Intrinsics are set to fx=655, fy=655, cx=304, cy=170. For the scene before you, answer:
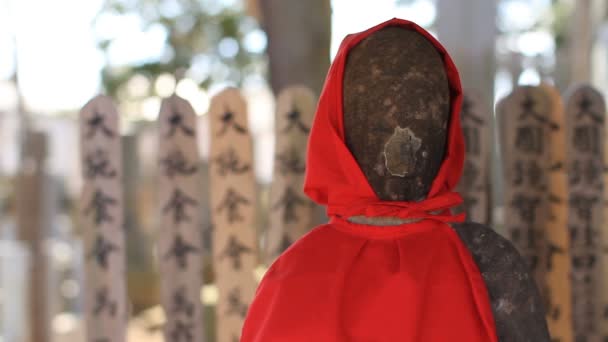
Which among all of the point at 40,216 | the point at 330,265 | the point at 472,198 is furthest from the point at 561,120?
the point at 40,216

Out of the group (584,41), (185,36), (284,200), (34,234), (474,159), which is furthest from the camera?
(185,36)

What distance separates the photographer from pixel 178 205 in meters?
2.59

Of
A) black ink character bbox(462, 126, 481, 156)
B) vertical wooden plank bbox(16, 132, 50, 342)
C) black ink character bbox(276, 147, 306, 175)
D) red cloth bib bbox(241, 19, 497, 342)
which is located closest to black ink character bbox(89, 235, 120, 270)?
black ink character bbox(276, 147, 306, 175)

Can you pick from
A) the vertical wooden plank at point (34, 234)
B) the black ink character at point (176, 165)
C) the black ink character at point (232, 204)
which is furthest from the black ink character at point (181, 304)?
the vertical wooden plank at point (34, 234)

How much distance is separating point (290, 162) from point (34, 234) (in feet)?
7.80

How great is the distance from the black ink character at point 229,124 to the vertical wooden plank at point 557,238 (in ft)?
3.83

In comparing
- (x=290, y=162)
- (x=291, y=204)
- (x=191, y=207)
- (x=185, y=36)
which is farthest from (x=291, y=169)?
(x=185, y=36)

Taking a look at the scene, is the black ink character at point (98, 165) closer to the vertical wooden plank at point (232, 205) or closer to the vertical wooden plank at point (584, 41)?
the vertical wooden plank at point (232, 205)

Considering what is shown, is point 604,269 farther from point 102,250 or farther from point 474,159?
point 102,250

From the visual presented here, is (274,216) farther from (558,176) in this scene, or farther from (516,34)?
(516,34)

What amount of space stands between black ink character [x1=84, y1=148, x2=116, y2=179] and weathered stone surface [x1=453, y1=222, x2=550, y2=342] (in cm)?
151

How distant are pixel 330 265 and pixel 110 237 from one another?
4.25ft

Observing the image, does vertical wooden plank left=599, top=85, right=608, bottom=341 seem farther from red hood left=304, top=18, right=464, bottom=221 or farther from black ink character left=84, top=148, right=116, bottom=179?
black ink character left=84, top=148, right=116, bottom=179

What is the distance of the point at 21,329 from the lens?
4.46 m
